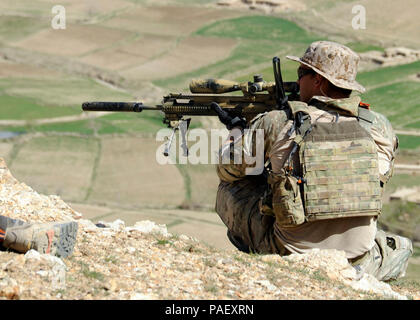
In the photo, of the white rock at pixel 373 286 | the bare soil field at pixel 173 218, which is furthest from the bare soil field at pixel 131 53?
the white rock at pixel 373 286

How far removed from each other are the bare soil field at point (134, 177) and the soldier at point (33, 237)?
22.5 metres

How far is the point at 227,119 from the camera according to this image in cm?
732

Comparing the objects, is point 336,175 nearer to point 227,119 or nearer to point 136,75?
point 227,119

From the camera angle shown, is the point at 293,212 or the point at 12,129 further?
the point at 12,129

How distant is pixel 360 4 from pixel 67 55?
2551 centimetres

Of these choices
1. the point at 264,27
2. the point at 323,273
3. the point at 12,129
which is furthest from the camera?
the point at 264,27

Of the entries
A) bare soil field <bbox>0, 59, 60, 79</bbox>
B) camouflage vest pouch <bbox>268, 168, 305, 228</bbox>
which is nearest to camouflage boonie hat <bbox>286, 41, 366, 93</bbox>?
camouflage vest pouch <bbox>268, 168, 305, 228</bbox>

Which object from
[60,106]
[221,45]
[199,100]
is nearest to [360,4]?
[221,45]

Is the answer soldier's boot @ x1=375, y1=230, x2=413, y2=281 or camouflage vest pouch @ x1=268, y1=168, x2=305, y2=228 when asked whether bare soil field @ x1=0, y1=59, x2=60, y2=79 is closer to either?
soldier's boot @ x1=375, y1=230, x2=413, y2=281

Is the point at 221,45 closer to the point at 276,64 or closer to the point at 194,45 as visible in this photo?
the point at 194,45

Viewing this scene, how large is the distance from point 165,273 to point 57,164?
29.3 m

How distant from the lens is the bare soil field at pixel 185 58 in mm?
52656

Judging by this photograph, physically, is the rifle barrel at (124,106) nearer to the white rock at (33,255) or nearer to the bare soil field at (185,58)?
the white rock at (33,255)

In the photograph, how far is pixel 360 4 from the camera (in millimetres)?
60688
